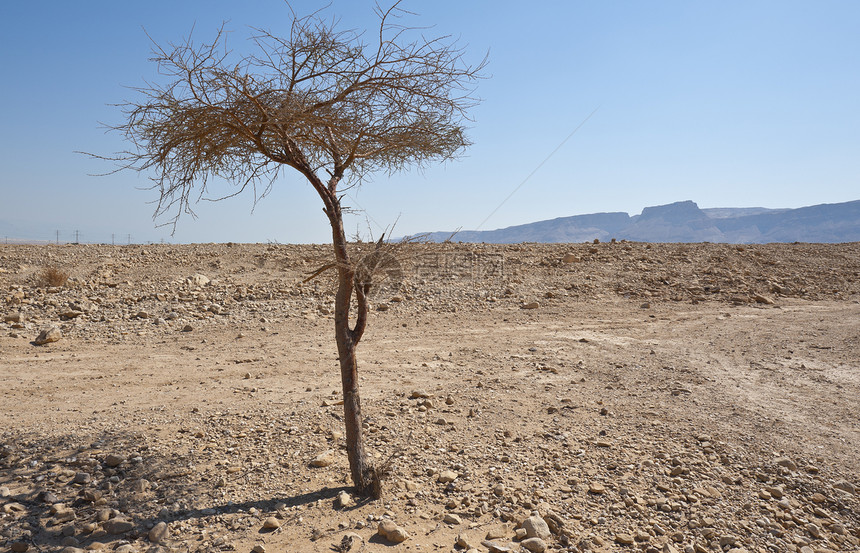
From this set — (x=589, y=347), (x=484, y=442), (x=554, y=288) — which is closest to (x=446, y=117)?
(x=484, y=442)

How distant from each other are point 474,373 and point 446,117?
12.4 feet

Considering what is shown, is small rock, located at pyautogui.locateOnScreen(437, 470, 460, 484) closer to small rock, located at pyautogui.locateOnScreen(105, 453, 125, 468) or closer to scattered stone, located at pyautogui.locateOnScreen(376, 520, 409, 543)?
scattered stone, located at pyautogui.locateOnScreen(376, 520, 409, 543)

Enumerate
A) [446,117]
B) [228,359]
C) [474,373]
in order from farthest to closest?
[228,359], [474,373], [446,117]

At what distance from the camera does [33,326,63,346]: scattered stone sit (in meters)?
7.99

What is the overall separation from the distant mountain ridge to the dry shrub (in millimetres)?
124532

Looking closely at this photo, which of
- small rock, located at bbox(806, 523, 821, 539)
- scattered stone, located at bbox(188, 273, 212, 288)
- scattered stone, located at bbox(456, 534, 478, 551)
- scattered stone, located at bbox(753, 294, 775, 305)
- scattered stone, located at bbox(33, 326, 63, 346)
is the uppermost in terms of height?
scattered stone, located at bbox(188, 273, 212, 288)

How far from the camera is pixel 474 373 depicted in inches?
281

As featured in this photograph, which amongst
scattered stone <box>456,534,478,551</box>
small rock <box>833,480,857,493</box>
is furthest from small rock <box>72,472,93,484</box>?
small rock <box>833,480,857,493</box>

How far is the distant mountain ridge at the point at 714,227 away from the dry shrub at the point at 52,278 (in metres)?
125

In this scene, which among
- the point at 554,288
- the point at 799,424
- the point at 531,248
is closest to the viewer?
the point at 799,424

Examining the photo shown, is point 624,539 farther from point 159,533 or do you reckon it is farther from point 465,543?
point 159,533

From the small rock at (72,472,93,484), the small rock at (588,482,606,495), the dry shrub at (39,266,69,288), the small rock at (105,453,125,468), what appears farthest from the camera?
the dry shrub at (39,266,69,288)

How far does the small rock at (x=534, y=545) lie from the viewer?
343 cm

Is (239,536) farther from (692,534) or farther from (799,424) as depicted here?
(799,424)
